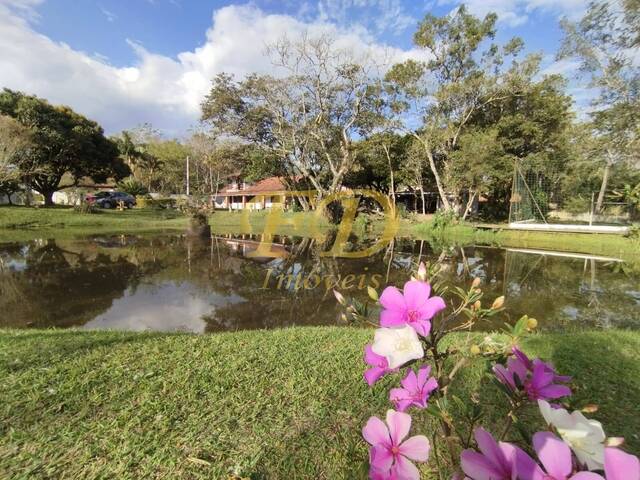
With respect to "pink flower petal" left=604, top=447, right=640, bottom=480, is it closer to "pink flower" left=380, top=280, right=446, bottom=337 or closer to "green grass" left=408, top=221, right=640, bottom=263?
"pink flower" left=380, top=280, right=446, bottom=337

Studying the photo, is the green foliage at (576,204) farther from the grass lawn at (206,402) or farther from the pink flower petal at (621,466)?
the pink flower petal at (621,466)

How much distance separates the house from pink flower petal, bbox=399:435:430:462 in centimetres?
2927

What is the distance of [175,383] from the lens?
2367 mm

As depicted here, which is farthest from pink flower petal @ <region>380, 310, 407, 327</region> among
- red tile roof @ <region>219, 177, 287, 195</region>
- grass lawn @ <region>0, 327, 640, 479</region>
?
red tile roof @ <region>219, 177, 287, 195</region>

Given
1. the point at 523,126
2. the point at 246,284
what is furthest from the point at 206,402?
the point at 523,126

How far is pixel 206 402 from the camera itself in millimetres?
2146

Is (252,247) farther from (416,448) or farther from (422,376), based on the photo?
(416,448)

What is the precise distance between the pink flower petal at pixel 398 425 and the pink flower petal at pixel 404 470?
3cm

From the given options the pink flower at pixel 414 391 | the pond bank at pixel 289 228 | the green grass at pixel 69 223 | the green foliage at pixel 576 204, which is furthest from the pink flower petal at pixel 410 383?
the green foliage at pixel 576 204

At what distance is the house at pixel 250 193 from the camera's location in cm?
3325

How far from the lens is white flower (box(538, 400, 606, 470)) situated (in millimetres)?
531

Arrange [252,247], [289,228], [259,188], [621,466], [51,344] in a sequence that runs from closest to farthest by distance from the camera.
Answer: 1. [621,466]
2. [51,344]
3. [252,247]
4. [289,228]
5. [259,188]

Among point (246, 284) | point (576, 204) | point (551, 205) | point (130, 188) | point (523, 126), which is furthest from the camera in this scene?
point (130, 188)

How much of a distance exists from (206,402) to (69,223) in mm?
19298
